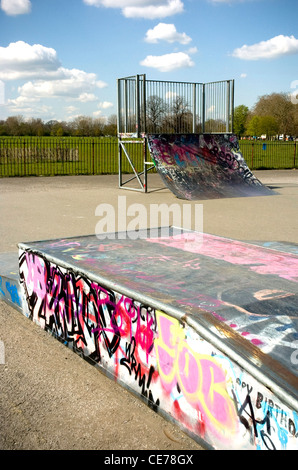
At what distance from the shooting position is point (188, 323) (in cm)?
263

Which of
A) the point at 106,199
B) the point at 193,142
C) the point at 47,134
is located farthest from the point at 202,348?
the point at 47,134

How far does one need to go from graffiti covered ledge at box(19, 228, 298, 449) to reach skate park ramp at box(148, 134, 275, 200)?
9.19 meters

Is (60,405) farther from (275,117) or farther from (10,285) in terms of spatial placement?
(275,117)

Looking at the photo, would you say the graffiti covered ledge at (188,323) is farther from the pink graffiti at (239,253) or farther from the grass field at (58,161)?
the grass field at (58,161)

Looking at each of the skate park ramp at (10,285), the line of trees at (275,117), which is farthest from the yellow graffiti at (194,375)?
the line of trees at (275,117)

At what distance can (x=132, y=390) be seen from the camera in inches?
126

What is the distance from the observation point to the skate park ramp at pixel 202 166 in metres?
14.0

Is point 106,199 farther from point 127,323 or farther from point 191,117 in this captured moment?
point 127,323

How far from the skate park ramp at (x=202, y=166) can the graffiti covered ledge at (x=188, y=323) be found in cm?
919

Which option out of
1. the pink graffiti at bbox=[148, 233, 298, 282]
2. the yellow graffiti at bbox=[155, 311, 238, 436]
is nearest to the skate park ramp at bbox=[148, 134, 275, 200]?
the pink graffiti at bbox=[148, 233, 298, 282]

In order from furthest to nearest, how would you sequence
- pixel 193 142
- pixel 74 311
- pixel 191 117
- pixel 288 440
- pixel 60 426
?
pixel 191 117 → pixel 193 142 → pixel 74 311 → pixel 60 426 → pixel 288 440

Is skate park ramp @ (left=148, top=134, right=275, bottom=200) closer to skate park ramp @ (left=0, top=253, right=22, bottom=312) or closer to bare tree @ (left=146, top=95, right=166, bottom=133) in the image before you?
bare tree @ (left=146, top=95, right=166, bottom=133)

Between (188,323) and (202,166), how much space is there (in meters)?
12.8
